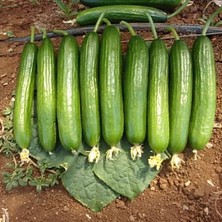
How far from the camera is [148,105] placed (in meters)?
5.01

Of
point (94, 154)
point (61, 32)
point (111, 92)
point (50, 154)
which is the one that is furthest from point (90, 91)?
point (61, 32)

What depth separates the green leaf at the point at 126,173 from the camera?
5047 mm

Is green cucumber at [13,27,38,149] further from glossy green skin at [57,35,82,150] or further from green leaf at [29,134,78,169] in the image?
glossy green skin at [57,35,82,150]

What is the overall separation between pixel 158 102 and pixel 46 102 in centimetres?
90

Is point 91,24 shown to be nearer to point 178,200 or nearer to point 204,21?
point 204,21

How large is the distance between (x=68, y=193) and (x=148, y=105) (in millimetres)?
969

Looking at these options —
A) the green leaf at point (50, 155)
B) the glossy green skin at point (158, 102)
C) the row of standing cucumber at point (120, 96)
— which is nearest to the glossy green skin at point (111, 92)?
the row of standing cucumber at point (120, 96)

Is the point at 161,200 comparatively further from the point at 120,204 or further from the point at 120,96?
the point at 120,96

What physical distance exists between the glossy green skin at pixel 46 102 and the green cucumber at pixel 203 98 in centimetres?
111

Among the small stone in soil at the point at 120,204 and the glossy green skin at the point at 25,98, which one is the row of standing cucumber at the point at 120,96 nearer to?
the glossy green skin at the point at 25,98

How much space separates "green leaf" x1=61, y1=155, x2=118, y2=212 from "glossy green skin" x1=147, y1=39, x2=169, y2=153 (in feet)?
1.75

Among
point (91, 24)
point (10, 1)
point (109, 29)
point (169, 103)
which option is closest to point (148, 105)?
point (169, 103)

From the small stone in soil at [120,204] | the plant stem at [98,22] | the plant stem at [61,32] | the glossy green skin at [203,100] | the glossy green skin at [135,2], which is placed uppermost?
the glossy green skin at [135,2]

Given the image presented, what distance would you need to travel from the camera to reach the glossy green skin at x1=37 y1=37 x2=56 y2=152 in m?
5.07
